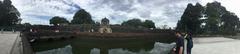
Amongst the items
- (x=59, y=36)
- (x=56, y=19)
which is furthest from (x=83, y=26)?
(x=56, y=19)

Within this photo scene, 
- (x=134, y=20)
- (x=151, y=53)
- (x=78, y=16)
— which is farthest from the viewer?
(x=134, y=20)

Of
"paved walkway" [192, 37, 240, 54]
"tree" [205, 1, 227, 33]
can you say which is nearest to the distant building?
"tree" [205, 1, 227, 33]

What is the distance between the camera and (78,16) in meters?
93.2

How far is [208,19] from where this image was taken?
61844 millimetres

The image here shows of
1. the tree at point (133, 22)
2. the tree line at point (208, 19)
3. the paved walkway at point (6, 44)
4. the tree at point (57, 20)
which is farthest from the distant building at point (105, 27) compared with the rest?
the tree at point (133, 22)

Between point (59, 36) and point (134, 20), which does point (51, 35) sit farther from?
point (134, 20)

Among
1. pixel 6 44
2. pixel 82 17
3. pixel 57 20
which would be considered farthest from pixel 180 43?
pixel 57 20

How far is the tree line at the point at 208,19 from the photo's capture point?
206ft

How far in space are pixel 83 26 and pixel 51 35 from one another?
20.2 meters

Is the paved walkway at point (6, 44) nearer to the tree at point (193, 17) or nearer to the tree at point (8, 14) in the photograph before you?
the tree at point (8, 14)

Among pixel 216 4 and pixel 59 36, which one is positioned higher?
pixel 216 4

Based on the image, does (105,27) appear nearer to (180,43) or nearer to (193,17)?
(193,17)

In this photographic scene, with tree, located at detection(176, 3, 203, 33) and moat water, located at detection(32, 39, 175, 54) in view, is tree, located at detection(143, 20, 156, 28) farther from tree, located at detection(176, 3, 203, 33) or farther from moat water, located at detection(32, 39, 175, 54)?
moat water, located at detection(32, 39, 175, 54)

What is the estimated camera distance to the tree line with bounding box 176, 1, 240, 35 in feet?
206
